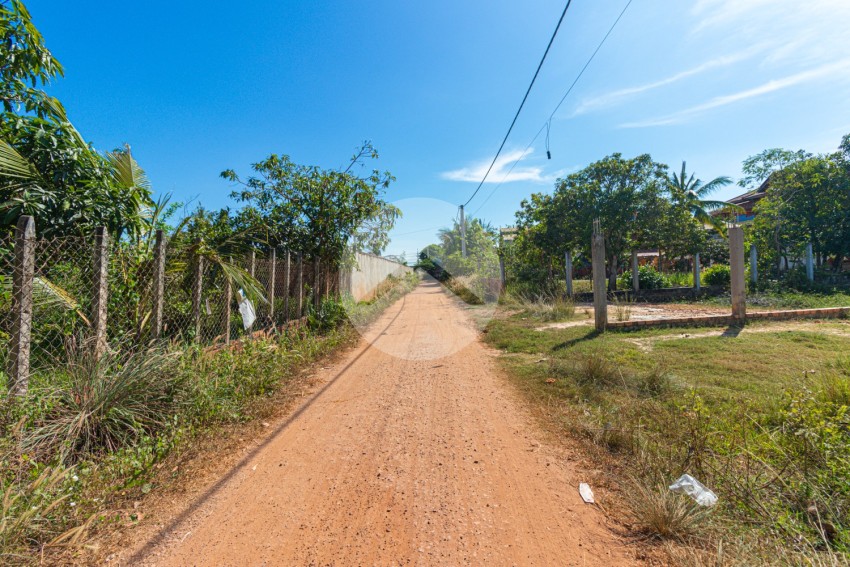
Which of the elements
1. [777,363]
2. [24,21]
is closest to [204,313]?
[24,21]

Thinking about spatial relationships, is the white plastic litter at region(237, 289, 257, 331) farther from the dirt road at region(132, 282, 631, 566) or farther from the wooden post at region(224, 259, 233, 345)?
the dirt road at region(132, 282, 631, 566)

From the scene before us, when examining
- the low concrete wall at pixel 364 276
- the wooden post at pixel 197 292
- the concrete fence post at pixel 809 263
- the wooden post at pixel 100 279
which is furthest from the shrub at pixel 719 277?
the wooden post at pixel 100 279

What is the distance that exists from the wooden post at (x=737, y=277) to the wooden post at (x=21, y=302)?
10896 millimetres

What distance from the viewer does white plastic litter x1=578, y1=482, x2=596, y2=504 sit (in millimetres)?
2336

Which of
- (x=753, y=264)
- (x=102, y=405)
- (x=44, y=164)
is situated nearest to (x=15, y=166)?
(x=44, y=164)

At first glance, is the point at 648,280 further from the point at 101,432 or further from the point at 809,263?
the point at 101,432

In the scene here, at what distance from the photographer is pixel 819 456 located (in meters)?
2.26

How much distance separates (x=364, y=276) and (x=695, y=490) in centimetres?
1360

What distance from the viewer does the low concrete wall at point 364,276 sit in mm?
12070

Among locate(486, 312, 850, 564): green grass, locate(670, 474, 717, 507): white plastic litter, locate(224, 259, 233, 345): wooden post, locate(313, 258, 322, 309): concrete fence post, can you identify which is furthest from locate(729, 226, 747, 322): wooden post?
locate(224, 259, 233, 345): wooden post

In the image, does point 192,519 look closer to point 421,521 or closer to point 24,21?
point 421,521

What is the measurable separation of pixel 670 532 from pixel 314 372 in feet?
15.0

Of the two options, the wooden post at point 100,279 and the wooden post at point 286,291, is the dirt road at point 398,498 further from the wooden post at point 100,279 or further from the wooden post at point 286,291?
the wooden post at point 286,291

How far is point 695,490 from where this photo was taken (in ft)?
7.13
